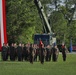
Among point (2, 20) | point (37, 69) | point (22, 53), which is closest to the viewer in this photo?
point (2, 20)

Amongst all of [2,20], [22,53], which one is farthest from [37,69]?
[22,53]

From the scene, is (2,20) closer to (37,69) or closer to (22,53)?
(37,69)

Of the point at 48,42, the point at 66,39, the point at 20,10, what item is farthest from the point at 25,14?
the point at 66,39

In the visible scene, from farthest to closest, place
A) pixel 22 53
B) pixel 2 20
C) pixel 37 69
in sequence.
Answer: pixel 22 53 < pixel 37 69 < pixel 2 20

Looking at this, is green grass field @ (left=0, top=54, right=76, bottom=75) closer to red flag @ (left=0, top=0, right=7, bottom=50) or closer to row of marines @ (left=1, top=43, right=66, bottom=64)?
red flag @ (left=0, top=0, right=7, bottom=50)

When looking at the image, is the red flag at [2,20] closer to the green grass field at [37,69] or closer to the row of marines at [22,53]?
the green grass field at [37,69]

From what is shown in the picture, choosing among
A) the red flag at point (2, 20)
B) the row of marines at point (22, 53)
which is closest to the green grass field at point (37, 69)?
the red flag at point (2, 20)

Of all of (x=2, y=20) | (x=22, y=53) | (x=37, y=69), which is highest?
(x=2, y=20)

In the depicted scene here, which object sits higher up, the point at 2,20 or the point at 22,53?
the point at 2,20

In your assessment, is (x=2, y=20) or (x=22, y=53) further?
(x=22, y=53)

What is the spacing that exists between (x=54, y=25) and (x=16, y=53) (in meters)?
48.3

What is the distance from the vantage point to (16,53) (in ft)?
129

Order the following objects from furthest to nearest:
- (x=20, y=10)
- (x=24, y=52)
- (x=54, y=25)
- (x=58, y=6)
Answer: (x=58, y=6)
(x=54, y=25)
(x=20, y=10)
(x=24, y=52)

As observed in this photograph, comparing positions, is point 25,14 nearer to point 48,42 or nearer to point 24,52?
point 48,42
